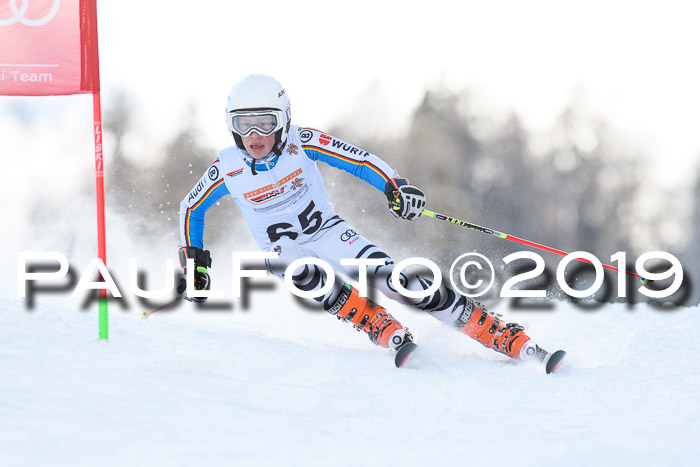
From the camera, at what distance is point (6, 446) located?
8.15 feet

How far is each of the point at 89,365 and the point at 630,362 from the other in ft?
10.5

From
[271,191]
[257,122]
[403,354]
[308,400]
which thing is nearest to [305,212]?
[271,191]

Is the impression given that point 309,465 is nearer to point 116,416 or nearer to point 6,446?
point 116,416

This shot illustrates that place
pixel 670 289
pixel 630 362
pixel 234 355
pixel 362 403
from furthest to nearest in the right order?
pixel 670 289 → pixel 630 362 → pixel 234 355 → pixel 362 403

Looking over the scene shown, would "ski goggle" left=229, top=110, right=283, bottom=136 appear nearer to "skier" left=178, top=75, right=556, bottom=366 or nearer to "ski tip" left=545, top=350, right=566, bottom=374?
"skier" left=178, top=75, right=556, bottom=366

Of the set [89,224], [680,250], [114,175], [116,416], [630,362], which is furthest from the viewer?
[680,250]

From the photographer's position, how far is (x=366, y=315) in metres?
4.51

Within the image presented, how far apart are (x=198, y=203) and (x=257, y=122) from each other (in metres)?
0.72

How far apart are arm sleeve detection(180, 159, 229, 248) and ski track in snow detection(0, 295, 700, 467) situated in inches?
22.0

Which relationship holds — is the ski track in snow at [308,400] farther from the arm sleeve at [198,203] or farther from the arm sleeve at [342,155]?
the arm sleeve at [342,155]

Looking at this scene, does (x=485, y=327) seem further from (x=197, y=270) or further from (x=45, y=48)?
(x=45, y=48)

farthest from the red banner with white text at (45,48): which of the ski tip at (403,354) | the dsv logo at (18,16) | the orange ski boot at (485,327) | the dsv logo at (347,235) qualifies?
the orange ski boot at (485,327)

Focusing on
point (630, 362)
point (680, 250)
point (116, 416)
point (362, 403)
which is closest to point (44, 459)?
point (116, 416)

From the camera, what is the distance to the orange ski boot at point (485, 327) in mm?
4484
